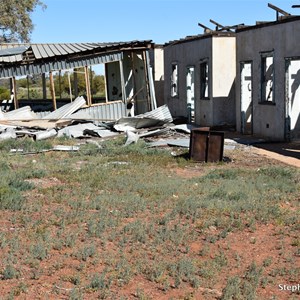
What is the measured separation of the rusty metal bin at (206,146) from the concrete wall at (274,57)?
412 cm

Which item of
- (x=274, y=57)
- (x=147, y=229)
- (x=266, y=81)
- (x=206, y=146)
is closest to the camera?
(x=147, y=229)

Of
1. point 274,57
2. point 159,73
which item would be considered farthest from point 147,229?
point 159,73

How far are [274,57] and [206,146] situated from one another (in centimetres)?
534

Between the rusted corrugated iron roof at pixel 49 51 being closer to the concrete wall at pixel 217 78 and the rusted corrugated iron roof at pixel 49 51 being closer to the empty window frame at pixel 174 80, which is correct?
the empty window frame at pixel 174 80

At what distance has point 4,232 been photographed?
847cm

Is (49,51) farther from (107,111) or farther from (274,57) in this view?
(274,57)

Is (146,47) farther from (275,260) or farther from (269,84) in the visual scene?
(275,260)

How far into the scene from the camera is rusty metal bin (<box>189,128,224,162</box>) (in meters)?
14.6

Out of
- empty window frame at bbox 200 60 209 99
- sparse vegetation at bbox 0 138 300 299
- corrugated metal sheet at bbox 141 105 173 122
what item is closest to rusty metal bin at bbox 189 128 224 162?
sparse vegetation at bbox 0 138 300 299

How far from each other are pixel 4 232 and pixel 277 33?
12365mm

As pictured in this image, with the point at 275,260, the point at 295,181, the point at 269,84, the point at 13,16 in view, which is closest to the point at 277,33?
the point at 269,84

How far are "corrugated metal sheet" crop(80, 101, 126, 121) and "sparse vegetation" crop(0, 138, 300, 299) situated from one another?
10666mm

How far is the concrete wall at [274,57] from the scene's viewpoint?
57.0 feet

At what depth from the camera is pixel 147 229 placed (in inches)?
336
